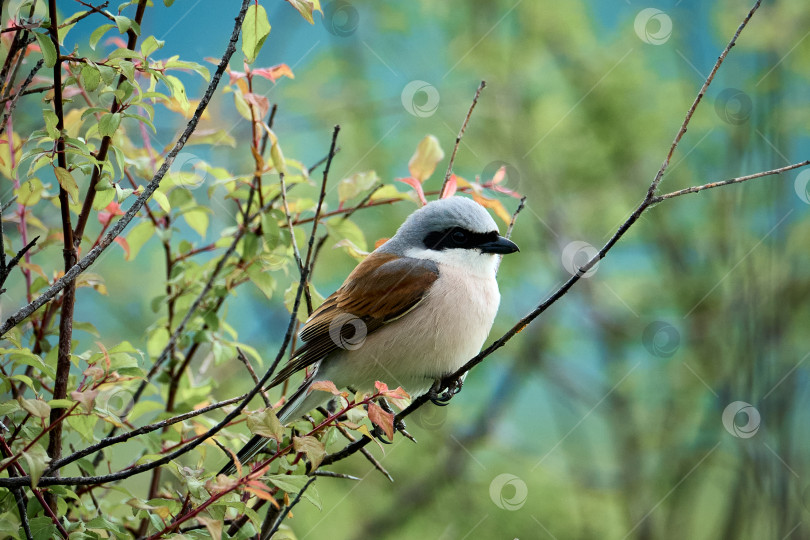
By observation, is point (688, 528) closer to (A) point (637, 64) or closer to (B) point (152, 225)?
(A) point (637, 64)

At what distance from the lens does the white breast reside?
250 cm

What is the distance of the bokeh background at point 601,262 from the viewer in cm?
477

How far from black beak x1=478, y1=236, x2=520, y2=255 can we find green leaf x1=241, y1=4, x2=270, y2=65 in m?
1.15

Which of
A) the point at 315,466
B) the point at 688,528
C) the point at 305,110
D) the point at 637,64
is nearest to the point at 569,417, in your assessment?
the point at 688,528

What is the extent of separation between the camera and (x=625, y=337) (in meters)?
5.52

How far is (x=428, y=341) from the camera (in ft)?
8.19

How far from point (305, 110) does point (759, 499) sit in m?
3.94

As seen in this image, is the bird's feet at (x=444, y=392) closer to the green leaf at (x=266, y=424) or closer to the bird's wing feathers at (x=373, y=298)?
the bird's wing feathers at (x=373, y=298)
